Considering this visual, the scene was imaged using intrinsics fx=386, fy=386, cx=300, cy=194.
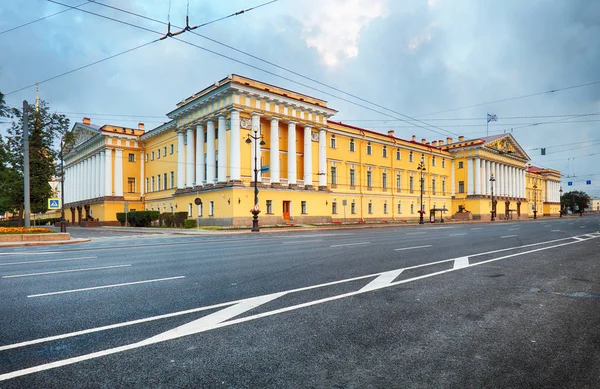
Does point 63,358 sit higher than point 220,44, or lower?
lower

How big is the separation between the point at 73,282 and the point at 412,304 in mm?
6524

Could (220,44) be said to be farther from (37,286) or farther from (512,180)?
(512,180)

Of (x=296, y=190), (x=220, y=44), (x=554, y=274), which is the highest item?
(x=220, y=44)

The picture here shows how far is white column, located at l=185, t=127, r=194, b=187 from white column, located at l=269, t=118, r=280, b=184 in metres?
11.1

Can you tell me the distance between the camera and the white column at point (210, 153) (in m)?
44.3

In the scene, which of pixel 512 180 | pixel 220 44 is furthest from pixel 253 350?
pixel 512 180

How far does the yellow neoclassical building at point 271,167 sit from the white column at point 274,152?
114 mm

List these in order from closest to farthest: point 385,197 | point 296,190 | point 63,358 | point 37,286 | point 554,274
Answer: point 63,358, point 37,286, point 554,274, point 296,190, point 385,197

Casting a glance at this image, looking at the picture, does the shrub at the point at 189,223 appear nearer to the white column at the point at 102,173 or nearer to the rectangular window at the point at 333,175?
the rectangular window at the point at 333,175

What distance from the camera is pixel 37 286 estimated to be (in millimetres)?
7348

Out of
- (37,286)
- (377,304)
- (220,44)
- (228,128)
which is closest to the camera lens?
(377,304)

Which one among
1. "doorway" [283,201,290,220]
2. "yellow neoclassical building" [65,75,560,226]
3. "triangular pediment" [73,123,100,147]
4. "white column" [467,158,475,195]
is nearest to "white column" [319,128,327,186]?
"yellow neoclassical building" [65,75,560,226]

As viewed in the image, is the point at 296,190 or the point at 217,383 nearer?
the point at 217,383

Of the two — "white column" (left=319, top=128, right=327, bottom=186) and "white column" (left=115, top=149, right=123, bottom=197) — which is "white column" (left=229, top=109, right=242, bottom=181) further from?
"white column" (left=115, top=149, right=123, bottom=197)
